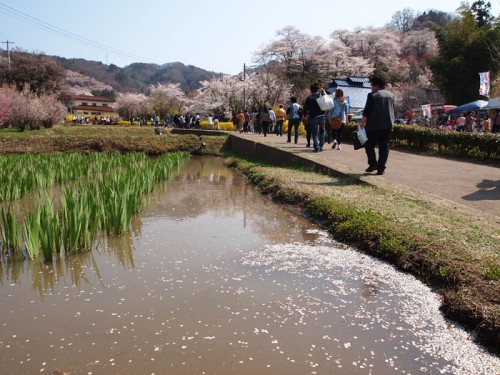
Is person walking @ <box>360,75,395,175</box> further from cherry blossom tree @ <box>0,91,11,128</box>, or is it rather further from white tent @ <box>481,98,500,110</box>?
cherry blossom tree @ <box>0,91,11,128</box>

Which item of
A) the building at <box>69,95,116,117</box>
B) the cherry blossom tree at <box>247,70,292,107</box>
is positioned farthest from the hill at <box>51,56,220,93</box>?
the cherry blossom tree at <box>247,70,292,107</box>

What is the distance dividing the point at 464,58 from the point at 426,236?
27.8 metres

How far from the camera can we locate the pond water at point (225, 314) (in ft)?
6.16

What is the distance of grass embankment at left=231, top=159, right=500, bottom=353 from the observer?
2.24 m

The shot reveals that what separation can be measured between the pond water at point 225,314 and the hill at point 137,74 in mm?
93141

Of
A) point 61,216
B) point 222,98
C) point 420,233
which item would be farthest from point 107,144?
point 222,98

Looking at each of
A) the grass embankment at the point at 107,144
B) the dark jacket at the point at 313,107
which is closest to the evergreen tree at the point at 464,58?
the grass embankment at the point at 107,144

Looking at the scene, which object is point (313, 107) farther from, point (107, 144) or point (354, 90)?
point (354, 90)

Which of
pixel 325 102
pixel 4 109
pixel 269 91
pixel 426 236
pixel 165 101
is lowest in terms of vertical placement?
pixel 426 236

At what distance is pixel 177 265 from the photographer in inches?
124

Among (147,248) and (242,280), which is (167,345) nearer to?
(242,280)

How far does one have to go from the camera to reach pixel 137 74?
400 ft

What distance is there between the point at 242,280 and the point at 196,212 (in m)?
2.51

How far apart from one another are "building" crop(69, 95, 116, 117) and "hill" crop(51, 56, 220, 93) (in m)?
24.9
